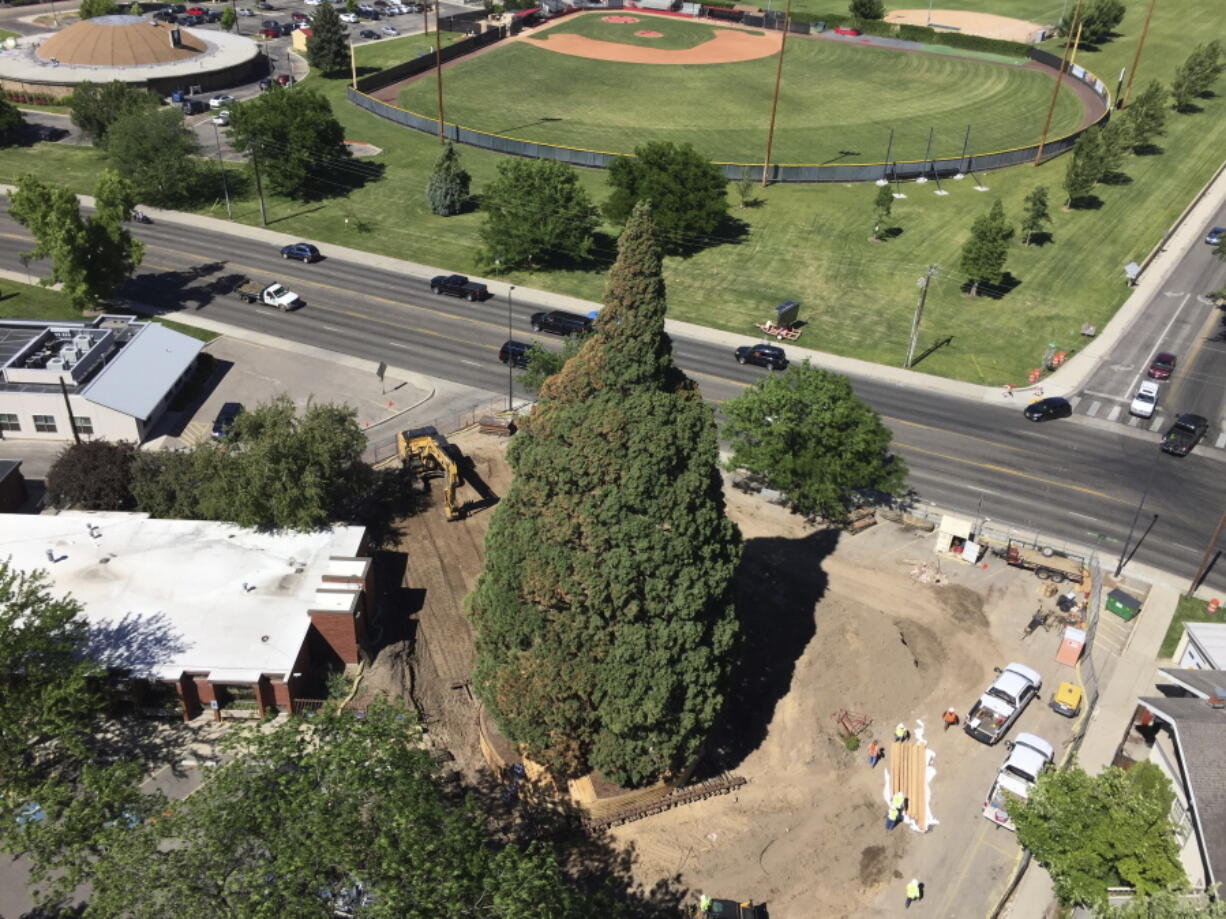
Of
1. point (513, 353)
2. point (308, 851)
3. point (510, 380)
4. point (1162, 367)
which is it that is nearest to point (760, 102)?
point (1162, 367)

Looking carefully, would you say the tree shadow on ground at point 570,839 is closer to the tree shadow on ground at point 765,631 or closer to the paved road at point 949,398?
the tree shadow on ground at point 765,631

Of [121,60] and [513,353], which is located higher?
[121,60]

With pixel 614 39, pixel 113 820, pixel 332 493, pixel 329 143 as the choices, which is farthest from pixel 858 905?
pixel 614 39

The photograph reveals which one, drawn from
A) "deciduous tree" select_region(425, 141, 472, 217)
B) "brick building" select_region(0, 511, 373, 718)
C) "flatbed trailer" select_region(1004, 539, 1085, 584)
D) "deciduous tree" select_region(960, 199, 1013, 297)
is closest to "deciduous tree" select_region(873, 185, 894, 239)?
"deciduous tree" select_region(960, 199, 1013, 297)

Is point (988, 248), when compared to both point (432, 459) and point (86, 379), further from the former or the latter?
point (86, 379)

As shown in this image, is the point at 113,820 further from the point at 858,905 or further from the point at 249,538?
the point at 858,905
